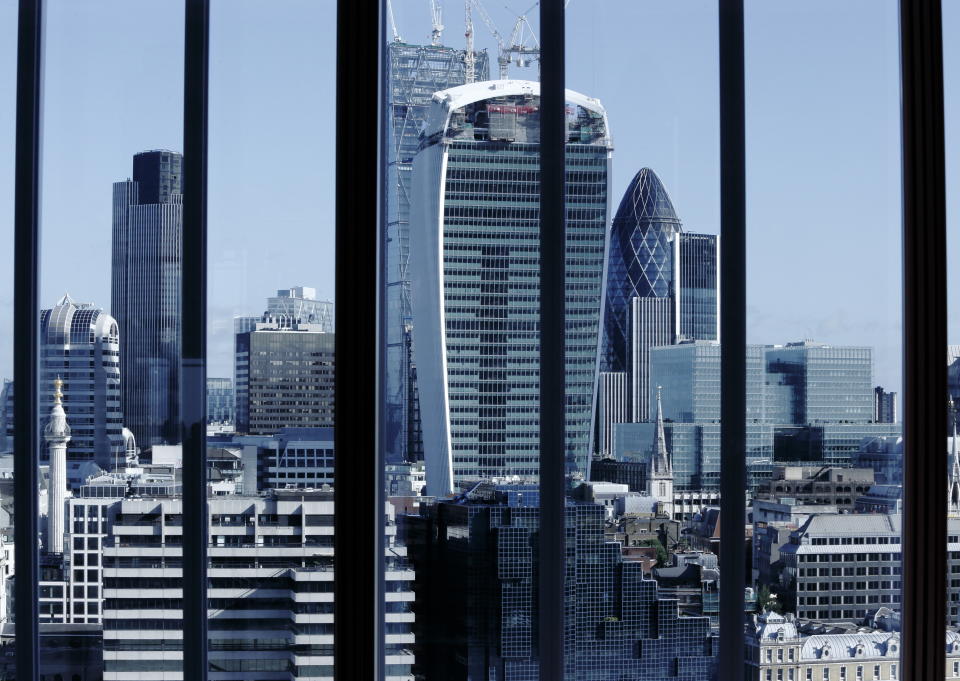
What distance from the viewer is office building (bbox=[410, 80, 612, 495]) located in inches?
73.8

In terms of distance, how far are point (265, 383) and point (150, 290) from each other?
1.09ft

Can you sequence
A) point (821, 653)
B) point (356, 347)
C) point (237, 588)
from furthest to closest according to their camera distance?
point (821, 653) < point (237, 588) < point (356, 347)

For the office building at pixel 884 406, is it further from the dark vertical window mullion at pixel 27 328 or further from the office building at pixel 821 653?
the dark vertical window mullion at pixel 27 328

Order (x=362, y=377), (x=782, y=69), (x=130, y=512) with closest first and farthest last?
(x=362, y=377)
(x=130, y=512)
(x=782, y=69)

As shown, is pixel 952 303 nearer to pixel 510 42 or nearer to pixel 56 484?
pixel 510 42

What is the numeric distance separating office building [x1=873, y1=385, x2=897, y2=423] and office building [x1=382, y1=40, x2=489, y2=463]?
1076 mm

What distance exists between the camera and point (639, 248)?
1912mm

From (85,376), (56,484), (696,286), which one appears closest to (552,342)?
(696,286)

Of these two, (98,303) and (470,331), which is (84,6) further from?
(470,331)

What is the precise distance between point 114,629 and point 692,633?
51.9 inches

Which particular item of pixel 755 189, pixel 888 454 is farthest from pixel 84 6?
pixel 888 454

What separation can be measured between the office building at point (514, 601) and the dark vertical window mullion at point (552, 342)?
32 millimetres

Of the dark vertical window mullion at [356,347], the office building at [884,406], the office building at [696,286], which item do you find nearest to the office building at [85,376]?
the dark vertical window mullion at [356,347]

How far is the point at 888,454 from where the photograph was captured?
190cm
